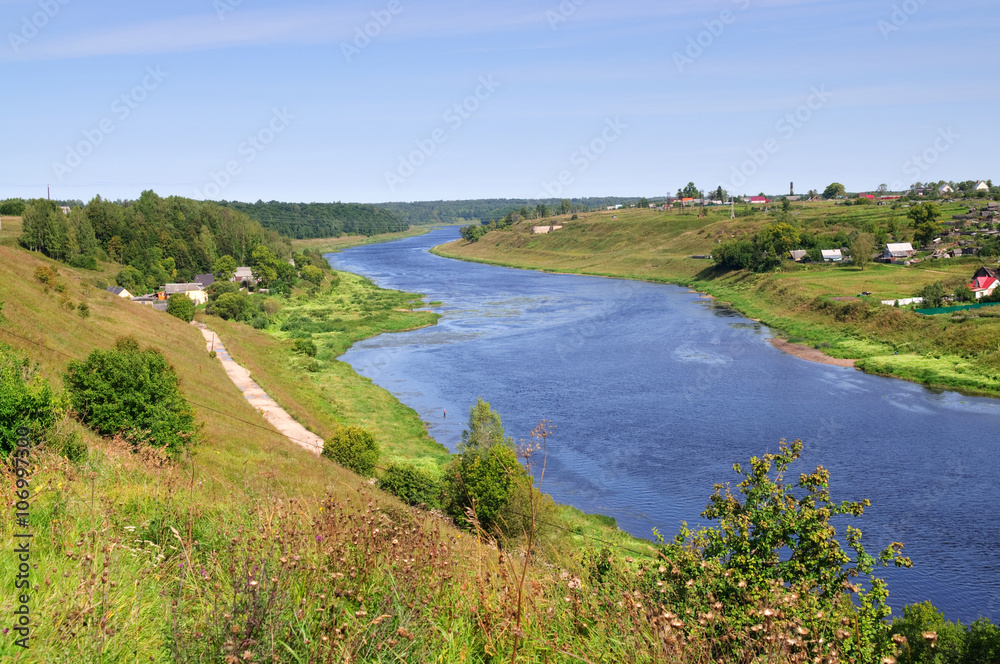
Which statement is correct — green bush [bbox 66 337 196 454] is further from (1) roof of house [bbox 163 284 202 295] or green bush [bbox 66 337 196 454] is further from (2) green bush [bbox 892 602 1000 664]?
(1) roof of house [bbox 163 284 202 295]

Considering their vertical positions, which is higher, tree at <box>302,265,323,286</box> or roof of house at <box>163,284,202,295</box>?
roof of house at <box>163,284,202,295</box>

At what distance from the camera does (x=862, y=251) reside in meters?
72.8

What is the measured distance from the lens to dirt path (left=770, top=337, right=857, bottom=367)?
43219mm

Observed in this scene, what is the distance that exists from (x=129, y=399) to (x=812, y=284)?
5894 centimetres

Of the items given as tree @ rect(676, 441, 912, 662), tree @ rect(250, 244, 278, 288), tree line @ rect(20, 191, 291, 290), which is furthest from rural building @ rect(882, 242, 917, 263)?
tree @ rect(676, 441, 912, 662)

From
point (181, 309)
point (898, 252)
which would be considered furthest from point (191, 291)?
point (898, 252)

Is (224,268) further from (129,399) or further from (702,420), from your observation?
(129,399)

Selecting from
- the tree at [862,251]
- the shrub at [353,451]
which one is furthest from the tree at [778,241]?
the shrub at [353,451]

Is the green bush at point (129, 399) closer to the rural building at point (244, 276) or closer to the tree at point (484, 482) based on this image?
the tree at point (484, 482)

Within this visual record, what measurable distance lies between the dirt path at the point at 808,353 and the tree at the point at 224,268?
189 ft

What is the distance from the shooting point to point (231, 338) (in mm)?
46656

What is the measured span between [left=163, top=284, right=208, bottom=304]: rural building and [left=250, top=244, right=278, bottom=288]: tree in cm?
1243

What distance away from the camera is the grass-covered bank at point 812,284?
40.8m

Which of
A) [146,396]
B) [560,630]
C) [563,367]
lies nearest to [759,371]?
[563,367]
